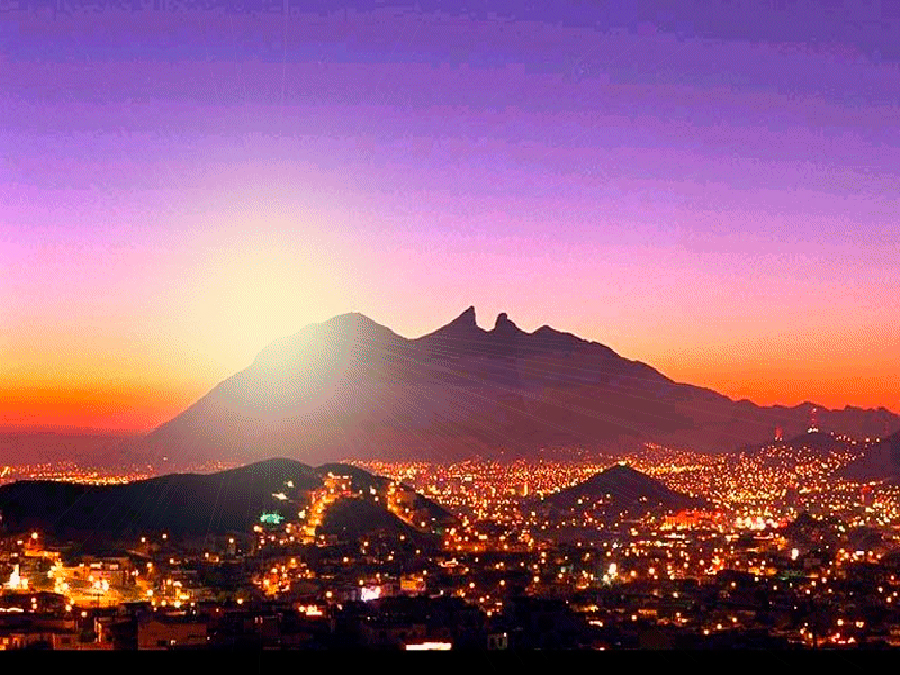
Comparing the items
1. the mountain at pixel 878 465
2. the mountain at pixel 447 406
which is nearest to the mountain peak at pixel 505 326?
the mountain at pixel 447 406

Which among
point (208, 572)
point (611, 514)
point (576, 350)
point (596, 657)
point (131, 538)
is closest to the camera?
point (596, 657)

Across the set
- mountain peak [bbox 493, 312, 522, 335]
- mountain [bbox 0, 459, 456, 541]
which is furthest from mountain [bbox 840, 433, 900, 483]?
mountain peak [bbox 493, 312, 522, 335]

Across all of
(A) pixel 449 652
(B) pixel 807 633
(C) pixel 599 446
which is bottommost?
(B) pixel 807 633

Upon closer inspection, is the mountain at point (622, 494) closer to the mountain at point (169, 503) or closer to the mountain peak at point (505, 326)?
the mountain at point (169, 503)

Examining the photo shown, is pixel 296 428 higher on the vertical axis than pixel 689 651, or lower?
higher

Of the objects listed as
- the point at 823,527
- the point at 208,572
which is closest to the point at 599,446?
the point at 823,527

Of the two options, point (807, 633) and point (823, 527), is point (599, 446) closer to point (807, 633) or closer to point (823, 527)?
point (823, 527)

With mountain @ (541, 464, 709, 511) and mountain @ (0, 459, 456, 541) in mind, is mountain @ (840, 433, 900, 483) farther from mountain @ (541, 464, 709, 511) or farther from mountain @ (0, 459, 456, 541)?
mountain @ (0, 459, 456, 541)

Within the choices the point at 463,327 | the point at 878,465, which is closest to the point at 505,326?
the point at 463,327
